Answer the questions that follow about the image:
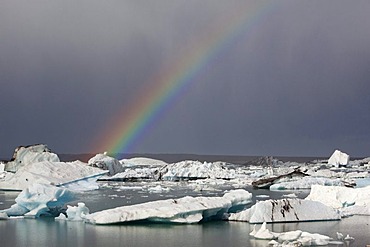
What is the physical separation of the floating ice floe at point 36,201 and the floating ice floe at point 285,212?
4622 millimetres

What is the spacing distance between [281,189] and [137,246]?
15344mm

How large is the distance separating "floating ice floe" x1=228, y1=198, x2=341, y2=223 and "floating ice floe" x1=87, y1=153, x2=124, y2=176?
64.5ft

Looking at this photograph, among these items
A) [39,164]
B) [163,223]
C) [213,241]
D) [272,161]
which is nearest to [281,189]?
[39,164]

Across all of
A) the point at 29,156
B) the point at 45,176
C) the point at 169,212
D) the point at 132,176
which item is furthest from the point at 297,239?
the point at 132,176

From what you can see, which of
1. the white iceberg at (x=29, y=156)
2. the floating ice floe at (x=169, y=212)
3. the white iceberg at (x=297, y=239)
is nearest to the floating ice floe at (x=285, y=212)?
the floating ice floe at (x=169, y=212)

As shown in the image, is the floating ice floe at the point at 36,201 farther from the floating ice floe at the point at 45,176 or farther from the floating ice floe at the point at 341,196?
the floating ice floe at the point at 45,176

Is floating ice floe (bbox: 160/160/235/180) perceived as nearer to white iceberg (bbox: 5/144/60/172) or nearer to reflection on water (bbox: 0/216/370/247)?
white iceberg (bbox: 5/144/60/172)

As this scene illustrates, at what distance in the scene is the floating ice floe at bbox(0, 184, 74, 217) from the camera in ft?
45.2

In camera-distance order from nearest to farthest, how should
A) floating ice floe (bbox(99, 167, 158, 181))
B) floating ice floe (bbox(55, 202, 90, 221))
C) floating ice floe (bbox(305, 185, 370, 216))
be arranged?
1. floating ice floe (bbox(55, 202, 90, 221))
2. floating ice floe (bbox(305, 185, 370, 216))
3. floating ice floe (bbox(99, 167, 158, 181))

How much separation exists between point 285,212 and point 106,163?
21995mm

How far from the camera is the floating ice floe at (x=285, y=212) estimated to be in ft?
40.6

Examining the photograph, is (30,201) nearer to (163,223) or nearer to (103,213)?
(103,213)

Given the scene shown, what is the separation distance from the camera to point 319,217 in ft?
42.2

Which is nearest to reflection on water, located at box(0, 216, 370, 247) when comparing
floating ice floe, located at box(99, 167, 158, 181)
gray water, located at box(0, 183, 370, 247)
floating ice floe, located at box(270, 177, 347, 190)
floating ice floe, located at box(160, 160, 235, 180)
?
gray water, located at box(0, 183, 370, 247)
